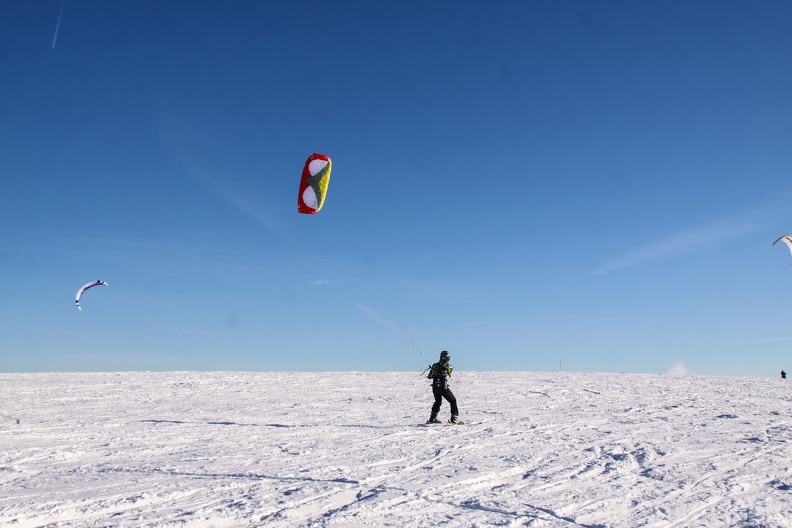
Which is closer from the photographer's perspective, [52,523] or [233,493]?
[52,523]

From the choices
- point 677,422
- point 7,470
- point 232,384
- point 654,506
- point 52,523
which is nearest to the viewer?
point 52,523

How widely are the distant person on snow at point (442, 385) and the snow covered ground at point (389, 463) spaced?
53 centimetres

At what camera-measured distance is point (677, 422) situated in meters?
11.6

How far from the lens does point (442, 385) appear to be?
11.4m

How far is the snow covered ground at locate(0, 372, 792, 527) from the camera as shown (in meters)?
5.17

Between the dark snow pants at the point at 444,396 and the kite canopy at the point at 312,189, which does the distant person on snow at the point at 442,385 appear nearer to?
the dark snow pants at the point at 444,396

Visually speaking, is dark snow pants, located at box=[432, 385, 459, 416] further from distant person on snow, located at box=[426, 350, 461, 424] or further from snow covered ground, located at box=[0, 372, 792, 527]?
snow covered ground, located at box=[0, 372, 792, 527]

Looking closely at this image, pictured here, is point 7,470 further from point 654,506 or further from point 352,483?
point 654,506

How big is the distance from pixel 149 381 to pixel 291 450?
15.3 meters

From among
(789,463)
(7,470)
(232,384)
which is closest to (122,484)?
(7,470)

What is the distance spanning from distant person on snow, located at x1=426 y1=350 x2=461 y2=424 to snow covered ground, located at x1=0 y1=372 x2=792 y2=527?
21.0 inches

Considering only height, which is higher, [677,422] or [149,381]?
[149,381]

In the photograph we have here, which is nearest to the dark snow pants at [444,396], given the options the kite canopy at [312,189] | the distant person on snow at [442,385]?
Result: the distant person on snow at [442,385]

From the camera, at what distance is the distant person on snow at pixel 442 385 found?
1142 cm
